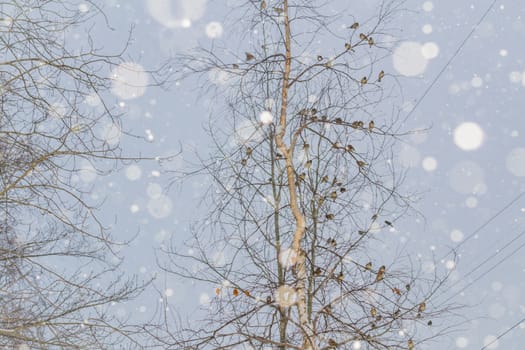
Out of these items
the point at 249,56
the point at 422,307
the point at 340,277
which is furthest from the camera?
the point at 249,56

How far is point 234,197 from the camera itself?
4.70 metres

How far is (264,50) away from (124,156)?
1427mm

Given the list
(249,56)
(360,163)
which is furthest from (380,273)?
(249,56)

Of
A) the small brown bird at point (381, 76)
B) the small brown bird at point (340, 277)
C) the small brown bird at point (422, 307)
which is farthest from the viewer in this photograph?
the small brown bird at point (381, 76)

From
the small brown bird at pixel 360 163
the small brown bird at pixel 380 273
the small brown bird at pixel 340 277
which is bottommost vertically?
the small brown bird at pixel 380 273

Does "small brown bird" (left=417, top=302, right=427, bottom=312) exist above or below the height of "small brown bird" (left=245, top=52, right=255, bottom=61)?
below

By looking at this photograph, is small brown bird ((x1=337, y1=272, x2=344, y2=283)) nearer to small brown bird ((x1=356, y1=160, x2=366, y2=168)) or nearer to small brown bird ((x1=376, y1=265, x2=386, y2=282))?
small brown bird ((x1=376, y1=265, x2=386, y2=282))

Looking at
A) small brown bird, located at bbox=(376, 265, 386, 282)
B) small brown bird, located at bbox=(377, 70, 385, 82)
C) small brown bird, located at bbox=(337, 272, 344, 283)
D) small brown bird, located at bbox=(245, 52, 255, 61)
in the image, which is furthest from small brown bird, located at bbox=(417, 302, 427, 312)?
small brown bird, located at bbox=(245, 52, 255, 61)

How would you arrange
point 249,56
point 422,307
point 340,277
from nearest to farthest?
point 422,307 < point 340,277 < point 249,56

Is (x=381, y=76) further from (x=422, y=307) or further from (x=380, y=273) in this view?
(x=422, y=307)

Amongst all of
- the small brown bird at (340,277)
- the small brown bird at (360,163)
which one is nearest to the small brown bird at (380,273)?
the small brown bird at (340,277)

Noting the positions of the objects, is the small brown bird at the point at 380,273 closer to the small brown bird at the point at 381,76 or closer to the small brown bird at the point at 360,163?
the small brown bird at the point at 360,163

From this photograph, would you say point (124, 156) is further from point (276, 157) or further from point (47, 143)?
point (276, 157)

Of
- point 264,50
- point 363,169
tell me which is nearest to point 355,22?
point 264,50
